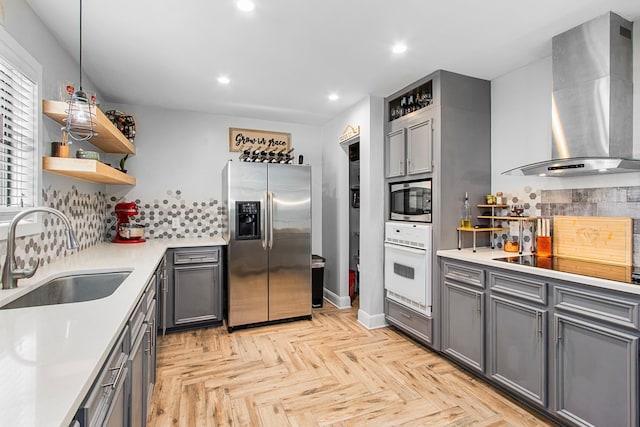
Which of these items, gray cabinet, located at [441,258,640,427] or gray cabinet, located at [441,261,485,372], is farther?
gray cabinet, located at [441,261,485,372]

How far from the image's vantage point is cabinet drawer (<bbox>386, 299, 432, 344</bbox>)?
117 inches

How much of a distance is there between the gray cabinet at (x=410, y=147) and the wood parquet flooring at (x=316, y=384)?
1656 millimetres

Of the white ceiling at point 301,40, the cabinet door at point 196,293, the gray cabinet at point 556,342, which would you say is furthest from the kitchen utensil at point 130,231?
the gray cabinet at point 556,342

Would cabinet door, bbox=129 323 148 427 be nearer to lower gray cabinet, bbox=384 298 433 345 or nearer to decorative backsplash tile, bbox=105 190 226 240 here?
lower gray cabinet, bbox=384 298 433 345

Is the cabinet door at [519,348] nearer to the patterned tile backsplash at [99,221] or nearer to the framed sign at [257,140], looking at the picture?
the patterned tile backsplash at [99,221]

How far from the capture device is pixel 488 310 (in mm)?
2389

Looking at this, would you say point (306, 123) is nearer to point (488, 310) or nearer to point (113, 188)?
point (113, 188)

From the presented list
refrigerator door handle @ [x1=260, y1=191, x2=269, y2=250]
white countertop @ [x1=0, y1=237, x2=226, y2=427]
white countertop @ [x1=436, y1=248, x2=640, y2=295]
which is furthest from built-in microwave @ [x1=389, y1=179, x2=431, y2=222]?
white countertop @ [x1=0, y1=237, x2=226, y2=427]

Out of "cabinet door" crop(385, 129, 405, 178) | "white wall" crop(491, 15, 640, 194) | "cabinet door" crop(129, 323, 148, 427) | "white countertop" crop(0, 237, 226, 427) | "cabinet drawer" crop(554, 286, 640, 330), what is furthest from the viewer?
"cabinet door" crop(385, 129, 405, 178)

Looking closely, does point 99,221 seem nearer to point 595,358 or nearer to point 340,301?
point 340,301

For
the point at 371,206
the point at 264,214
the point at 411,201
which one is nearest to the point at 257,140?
the point at 264,214

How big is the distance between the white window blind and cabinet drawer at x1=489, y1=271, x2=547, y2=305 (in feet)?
9.81

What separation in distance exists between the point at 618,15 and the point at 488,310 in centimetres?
207

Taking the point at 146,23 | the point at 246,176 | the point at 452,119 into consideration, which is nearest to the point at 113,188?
the point at 246,176
